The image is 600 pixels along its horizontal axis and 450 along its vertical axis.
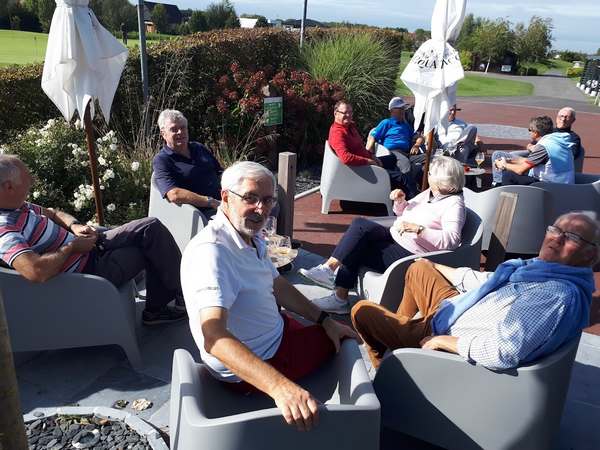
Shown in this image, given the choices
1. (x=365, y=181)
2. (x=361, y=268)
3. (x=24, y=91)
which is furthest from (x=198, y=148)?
(x=24, y=91)

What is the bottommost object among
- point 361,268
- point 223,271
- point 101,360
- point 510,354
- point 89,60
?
point 101,360

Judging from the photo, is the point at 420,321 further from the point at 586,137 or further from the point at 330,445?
the point at 586,137

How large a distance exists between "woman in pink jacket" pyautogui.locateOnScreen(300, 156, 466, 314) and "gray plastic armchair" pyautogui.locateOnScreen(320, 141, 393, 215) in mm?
1794

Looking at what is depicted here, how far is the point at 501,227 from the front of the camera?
3.88m

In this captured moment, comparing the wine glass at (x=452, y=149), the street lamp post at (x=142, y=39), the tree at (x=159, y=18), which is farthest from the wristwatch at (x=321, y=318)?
the tree at (x=159, y=18)

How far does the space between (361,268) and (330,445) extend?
207cm

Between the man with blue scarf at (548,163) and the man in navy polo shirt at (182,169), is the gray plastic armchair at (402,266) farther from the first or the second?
the man with blue scarf at (548,163)

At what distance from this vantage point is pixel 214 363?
205 centimetres

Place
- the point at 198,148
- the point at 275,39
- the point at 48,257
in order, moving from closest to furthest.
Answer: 1. the point at 48,257
2. the point at 198,148
3. the point at 275,39

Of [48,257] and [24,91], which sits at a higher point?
[24,91]

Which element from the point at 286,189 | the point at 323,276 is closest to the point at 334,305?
the point at 323,276

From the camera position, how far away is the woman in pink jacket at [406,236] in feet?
Answer: 11.3

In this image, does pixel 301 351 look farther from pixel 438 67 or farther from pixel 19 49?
pixel 19 49

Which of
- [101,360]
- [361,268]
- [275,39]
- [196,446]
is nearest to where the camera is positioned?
[196,446]
